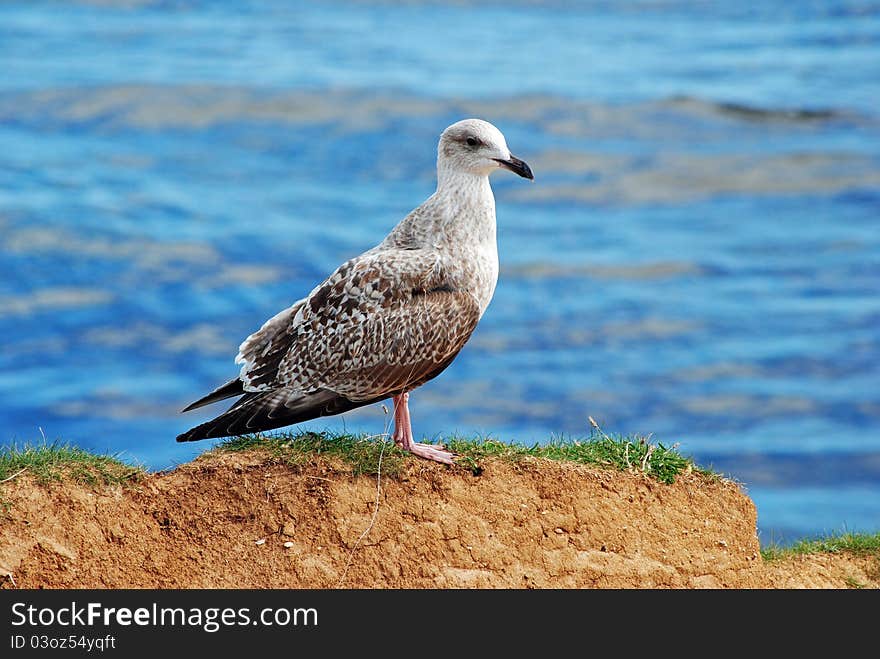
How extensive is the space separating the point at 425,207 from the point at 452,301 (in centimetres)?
80

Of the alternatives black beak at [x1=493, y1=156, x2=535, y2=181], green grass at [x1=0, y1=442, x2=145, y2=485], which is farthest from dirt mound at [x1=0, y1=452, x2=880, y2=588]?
black beak at [x1=493, y1=156, x2=535, y2=181]

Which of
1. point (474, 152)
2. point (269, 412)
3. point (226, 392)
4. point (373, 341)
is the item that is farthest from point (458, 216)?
point (226, 392)

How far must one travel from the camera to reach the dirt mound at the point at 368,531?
9.34 metres

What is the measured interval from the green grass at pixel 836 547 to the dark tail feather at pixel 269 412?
12.0 feet

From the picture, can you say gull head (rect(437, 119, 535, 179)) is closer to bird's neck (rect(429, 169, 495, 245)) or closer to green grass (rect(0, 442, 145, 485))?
bird's neck (rect(429, 169, 495, 245))

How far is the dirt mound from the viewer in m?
9.34

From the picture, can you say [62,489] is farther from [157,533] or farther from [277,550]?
[277,550]

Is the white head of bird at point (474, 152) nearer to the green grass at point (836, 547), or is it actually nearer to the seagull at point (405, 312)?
the seagull at point (405, 312)

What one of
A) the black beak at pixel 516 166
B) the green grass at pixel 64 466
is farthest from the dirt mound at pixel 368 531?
the black beak at pixel 516 166

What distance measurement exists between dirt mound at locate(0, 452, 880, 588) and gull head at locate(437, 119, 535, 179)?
2246 mm

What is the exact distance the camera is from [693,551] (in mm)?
10016

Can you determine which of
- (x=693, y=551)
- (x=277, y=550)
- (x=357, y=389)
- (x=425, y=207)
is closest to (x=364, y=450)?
(x=357, y=389)

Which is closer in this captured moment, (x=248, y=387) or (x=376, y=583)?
(x=376, y=583)

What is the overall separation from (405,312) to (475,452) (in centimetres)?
126
